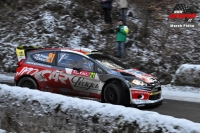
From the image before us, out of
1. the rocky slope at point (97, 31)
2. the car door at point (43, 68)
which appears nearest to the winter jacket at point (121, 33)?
the rocky slope at point (97, 31)

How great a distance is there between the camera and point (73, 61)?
885 centimetres

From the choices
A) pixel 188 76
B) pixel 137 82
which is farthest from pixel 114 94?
pixel 188 76

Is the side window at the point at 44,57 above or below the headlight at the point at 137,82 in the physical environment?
above

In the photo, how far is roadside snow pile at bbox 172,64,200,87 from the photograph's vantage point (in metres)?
11.3

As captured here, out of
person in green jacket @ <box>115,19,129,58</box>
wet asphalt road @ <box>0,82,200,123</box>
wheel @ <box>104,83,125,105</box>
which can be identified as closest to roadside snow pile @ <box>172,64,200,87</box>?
wet asphalt road @ <box>0,82,200,123</box>

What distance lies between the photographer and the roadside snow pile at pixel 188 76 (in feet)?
37.0

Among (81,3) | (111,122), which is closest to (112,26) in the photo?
(81,3)

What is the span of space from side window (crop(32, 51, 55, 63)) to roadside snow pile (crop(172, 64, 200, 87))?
16.5 ft

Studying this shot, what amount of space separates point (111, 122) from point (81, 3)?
15.3 meters

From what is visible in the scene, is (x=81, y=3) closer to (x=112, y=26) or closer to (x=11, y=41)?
(x=112, y=26)

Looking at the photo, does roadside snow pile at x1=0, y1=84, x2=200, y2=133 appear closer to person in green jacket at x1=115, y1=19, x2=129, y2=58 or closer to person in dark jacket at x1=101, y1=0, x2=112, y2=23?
person in green jacket at x1=115, y1=19, x2=129, y2=58

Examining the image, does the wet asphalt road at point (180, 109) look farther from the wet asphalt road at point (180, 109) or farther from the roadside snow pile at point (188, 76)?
the roadside snow pile at point (188, 76)

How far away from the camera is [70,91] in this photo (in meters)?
8.74

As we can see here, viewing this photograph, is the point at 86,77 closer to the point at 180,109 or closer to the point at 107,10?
the point at 180,109
